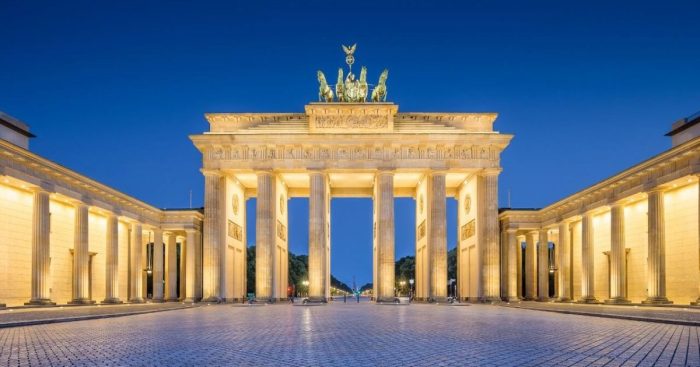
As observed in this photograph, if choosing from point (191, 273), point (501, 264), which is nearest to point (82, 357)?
point (191, 273)

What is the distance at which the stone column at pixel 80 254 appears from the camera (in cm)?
3956

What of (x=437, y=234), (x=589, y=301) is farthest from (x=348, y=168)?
(x=589, y=301)

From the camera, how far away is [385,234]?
49.3m

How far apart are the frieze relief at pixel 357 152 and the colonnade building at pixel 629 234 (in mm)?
7926

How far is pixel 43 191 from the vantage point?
3422cm

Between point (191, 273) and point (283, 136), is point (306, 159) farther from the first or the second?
point (191, 273)

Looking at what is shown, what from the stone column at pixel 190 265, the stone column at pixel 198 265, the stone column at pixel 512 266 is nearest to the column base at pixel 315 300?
the stone column at pixel 198 265

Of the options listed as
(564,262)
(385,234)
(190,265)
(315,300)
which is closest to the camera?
(315,300)

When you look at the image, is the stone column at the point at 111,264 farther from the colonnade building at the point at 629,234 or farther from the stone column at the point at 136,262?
the colonnade building at the point at 629,234

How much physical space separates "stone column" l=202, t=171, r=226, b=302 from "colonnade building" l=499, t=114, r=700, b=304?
2360cm

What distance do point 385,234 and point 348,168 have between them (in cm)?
600

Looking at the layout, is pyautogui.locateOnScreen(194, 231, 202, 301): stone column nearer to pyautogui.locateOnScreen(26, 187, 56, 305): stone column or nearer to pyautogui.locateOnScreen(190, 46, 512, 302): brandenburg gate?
pyautogui.locateOnScreen(190, 46, 512, 302): brandenburg gate

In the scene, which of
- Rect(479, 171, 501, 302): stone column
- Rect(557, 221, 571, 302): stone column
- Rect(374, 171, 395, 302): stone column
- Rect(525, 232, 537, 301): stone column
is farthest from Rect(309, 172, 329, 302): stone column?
Rect(525, 232, 537, 301): stone column

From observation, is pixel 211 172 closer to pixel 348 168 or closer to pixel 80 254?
pixel 348 168
